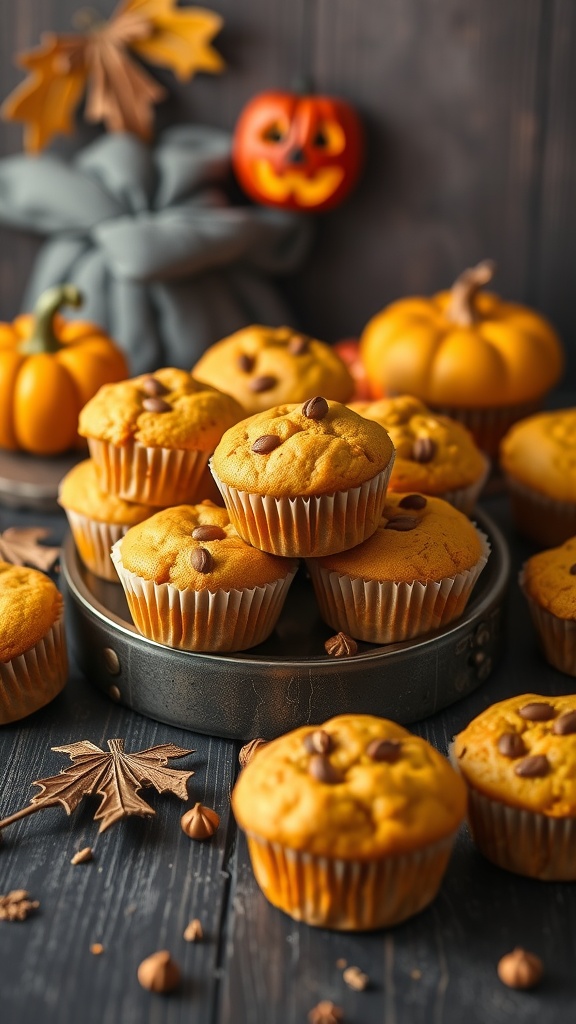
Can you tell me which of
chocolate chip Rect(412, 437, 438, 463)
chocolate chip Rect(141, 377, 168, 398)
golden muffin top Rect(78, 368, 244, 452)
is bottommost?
chocolate chip Rect(412, 437, 438, 463)

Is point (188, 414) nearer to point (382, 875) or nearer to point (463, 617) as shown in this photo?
point (463, 617)

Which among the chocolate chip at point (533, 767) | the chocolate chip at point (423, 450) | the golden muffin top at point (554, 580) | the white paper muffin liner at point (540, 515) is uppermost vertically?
the chocolate chip at point (423, 450)

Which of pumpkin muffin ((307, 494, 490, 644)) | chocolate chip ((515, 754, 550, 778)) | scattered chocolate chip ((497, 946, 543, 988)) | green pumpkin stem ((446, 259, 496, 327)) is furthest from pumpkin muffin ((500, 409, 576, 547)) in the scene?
scattered chocolate chip ((497, 946, 543, 988))

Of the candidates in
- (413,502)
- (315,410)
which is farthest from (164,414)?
(413,502)

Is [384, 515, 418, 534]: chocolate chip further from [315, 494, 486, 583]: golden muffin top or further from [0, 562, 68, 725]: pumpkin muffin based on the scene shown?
[0, 562, 68, 725]: pumpkin muffin

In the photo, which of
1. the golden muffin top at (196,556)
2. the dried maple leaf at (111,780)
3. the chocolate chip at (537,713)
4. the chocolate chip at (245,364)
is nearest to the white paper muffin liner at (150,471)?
the golden muffin top at (196,556)

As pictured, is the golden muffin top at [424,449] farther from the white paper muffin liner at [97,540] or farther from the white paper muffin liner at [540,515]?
the white paper muffin liner at [97,540]

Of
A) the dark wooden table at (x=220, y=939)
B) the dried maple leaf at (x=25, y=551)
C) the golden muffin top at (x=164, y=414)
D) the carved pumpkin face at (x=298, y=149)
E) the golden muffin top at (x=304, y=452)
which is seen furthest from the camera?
the carved pumpkin face at (x=298, y=149)
